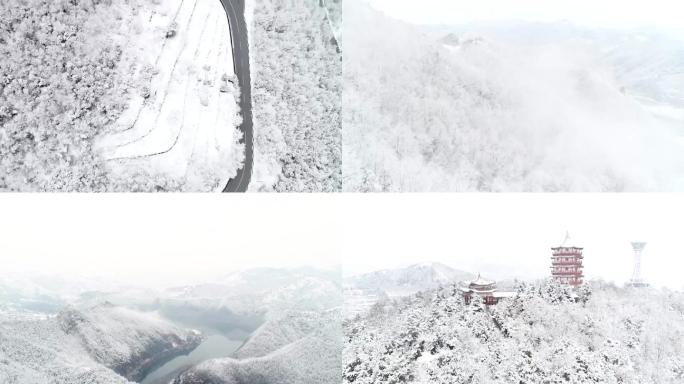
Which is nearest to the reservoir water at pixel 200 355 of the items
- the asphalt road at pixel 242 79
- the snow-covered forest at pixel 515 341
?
the snow-covered forest at pixel 515 341

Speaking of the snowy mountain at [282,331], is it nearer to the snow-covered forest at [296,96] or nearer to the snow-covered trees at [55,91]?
the snow-covered forest at [296,96]

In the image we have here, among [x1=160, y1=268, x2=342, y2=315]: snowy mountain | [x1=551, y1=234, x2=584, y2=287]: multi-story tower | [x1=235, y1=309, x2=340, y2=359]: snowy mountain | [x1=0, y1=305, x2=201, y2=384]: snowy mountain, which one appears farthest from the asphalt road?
[x1=551, y1=234, x2=584, y2=287]: multi-story tower

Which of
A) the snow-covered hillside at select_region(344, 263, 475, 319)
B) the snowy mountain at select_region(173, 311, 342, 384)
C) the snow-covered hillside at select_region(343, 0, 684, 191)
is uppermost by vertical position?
the snow-covered hillside at select_region(343, 0, 684, 191)

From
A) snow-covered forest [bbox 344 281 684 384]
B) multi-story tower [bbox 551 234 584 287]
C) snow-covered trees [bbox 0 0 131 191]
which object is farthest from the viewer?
multi-story tower [bbox 551 234 584 287]

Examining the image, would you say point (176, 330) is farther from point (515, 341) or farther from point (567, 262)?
point (567, 262)

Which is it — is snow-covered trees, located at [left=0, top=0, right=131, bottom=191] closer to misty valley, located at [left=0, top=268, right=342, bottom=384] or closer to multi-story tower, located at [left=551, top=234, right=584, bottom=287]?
misty valley, located at [left=0, top=268, right=342, bottom=384]

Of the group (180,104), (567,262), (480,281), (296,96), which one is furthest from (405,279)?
(180,104)
